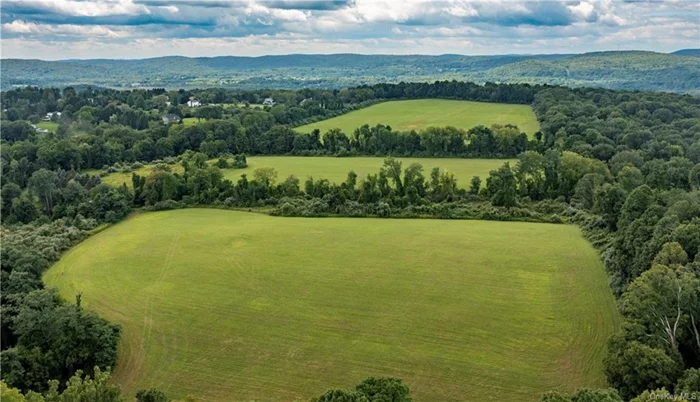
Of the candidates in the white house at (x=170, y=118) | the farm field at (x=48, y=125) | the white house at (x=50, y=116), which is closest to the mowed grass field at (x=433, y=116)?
the white house at (x=170, y=118)

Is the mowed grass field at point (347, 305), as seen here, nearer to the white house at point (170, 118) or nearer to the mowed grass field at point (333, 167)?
the mowed grass field at point (333, 167)

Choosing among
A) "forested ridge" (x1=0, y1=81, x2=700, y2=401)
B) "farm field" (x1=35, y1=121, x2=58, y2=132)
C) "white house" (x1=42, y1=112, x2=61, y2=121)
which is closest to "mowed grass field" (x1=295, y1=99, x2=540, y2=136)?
"forested ridge" (x1=0, y1=81, x2=700, y2=401)

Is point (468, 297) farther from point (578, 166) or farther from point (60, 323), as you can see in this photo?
point (578, 166)

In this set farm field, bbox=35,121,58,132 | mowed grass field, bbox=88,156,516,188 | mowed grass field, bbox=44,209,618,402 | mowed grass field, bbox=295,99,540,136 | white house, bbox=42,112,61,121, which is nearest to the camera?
mowed grass field, bbox=44,209,618,402

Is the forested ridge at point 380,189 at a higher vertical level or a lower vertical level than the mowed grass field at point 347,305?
higher

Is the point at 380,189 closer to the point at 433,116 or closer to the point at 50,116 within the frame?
the point at 433,116

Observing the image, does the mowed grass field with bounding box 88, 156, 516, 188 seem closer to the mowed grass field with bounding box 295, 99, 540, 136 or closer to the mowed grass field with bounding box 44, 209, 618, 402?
the mowed grass field with bounding box 295, 99, 540, 136

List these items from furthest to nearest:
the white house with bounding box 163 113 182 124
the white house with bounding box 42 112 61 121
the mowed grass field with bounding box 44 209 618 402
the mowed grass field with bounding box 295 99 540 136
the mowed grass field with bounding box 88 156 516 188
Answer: the white house with bounding box 42 112 61 121
the white house with bounding box 163 113 182 124
the mowed grass field with bounding box 295 99 540 136
the mowed grass field with bounding box 88 156 516 188
the mowed grass field with bounding box 44 209 618 402

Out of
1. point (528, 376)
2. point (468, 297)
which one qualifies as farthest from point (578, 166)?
point (528, 376)
